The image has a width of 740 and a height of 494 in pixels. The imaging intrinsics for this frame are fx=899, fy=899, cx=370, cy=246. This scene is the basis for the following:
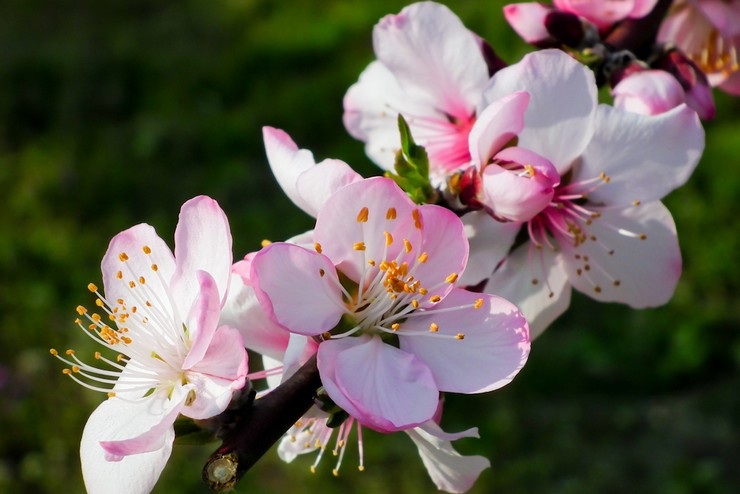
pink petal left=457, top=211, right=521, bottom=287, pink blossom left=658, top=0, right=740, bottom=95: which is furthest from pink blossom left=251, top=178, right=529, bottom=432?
pink blossom left=658, top=0, right=740, bottom=95

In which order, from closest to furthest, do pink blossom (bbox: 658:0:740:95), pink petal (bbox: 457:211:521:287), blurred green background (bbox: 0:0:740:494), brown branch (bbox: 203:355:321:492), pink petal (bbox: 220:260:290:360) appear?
brown branch (bbox: 203:355:321:492) → pink petal (bbox: 220:260:290:360) → pink petal (bbox: 457:211:521:287) → pink blossom (bbox: 658:0:740:95) → blurred green background (bbox: 0:0:740:494)

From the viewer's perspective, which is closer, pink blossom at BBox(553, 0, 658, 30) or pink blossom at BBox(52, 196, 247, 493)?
pink blossom at BBox(52, 196, 247, 493)

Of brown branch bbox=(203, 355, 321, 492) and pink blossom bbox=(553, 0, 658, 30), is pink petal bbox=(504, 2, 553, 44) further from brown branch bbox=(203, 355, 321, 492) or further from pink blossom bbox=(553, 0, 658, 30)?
brown branch bbox=(203, 355, 321, 492)

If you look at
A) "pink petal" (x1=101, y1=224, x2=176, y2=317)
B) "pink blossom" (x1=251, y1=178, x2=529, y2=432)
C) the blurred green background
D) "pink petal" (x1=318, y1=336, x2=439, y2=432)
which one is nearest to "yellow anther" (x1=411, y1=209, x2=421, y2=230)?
"pink blossom" (x1=251, y1=178, x2=529, y2=432)

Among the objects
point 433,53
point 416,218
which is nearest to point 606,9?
point 433,53

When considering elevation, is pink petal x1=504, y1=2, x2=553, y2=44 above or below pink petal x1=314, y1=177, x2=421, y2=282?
below

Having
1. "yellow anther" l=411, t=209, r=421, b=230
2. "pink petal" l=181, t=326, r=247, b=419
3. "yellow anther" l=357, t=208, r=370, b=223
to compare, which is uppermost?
"yellow anther" l=357, t=208, r=370, b=223

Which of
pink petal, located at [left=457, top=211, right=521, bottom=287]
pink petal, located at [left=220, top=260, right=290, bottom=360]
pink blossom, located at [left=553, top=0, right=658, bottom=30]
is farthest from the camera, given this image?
pink blossom, located at [left=553, top=0, right=658, bottom=30]

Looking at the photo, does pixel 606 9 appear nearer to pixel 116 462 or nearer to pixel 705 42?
pixel 705 42
